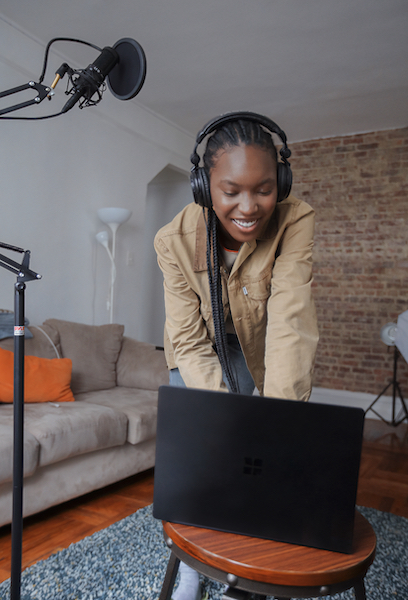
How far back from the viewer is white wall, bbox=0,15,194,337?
3119 millimetres

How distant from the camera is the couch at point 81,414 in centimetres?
195

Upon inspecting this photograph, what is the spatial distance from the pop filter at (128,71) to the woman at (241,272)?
0.23 meters

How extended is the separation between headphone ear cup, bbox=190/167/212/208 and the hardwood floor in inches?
54.7

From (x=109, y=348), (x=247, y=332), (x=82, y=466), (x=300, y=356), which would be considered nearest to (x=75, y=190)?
(x=109, y=348)

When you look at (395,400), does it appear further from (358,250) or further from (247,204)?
(247,204)

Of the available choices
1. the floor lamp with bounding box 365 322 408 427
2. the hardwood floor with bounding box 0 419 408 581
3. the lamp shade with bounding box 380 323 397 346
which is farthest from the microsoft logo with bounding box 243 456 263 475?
the lamp shade with bounding box 380 323 397 346

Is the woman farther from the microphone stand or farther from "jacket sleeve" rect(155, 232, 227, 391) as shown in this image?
the microphone stand

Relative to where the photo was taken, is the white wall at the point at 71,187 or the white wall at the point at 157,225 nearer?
the white wall at the point at 71,187

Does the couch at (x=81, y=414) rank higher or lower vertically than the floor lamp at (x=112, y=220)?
lower

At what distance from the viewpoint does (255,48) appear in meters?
3.31

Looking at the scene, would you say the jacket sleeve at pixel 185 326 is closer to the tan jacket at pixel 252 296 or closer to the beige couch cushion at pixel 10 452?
the tan jacket at pixel 252 296

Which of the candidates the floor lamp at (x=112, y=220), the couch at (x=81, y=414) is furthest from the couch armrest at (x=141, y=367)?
the floor lamp at (x=112, y=220)

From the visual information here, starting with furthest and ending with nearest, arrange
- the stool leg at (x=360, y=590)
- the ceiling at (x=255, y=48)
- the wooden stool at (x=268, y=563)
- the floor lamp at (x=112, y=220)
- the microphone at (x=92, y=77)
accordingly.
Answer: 1. the floor lamp at (x=112, y=220)
2. the ceiling at (x=255, y=48)
3. the microphone at (x=92, y=77)
4. the stool leg at (x=360, y=590)
5. the wooden stool at (x=268, y=563)

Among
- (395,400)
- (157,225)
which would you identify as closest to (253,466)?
Answer: (395,400)
